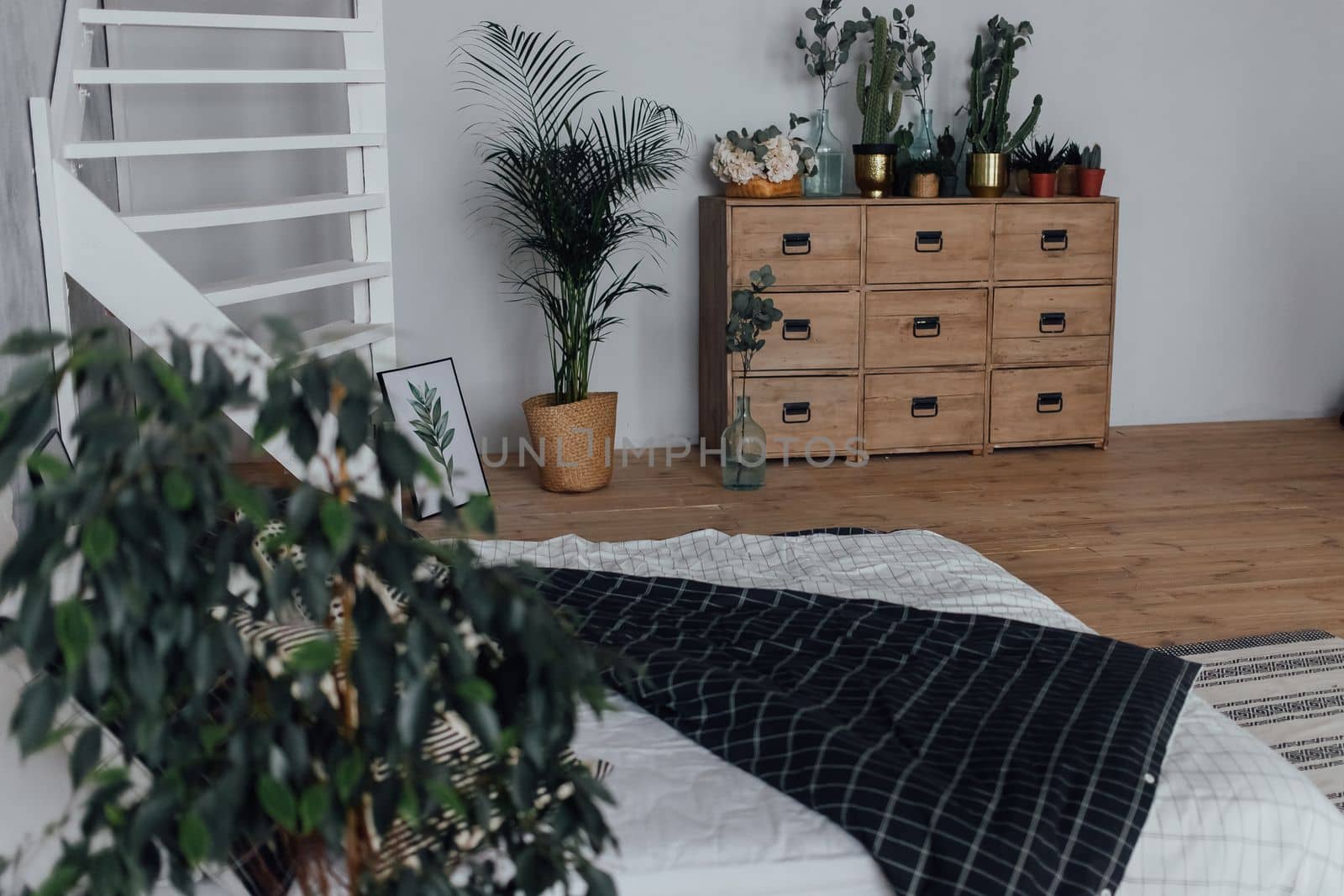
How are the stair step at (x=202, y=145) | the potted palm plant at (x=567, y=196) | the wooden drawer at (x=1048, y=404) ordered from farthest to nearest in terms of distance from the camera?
1. the wooden drawer at (x=1048, y=404)
2. the potted palm plant at (x=567, y=196)
3. the stair step at (x=202, y=145)

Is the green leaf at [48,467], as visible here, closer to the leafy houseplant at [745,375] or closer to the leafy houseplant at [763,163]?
the leafy houseplant at [745,375]

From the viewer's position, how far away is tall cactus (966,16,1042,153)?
493 centimetres

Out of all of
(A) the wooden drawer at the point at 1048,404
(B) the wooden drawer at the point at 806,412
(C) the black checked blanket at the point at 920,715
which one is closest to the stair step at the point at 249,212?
(C) the black checked blanket at the point at 920,715

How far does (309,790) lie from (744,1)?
15.4ft

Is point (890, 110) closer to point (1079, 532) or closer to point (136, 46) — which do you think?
point (1079, 532)

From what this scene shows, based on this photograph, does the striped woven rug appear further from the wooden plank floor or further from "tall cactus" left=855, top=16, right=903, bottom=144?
"tall cactus" left=855, top=16, right=903, bottom=144

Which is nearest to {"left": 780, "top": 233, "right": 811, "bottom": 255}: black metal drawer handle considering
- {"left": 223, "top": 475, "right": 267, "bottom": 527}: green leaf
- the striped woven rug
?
the striped woven rug

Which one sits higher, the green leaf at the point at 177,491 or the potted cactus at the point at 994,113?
the potted cactus at the point at 994,113

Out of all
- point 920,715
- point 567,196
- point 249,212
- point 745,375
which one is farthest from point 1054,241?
point 920,715

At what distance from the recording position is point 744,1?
5.01 meters

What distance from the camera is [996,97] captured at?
16.2 feet

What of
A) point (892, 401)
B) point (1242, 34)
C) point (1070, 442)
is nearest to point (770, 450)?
point (892, 401)

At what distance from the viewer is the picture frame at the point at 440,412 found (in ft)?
13.8

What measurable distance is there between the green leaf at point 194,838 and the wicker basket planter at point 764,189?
4228 mm
